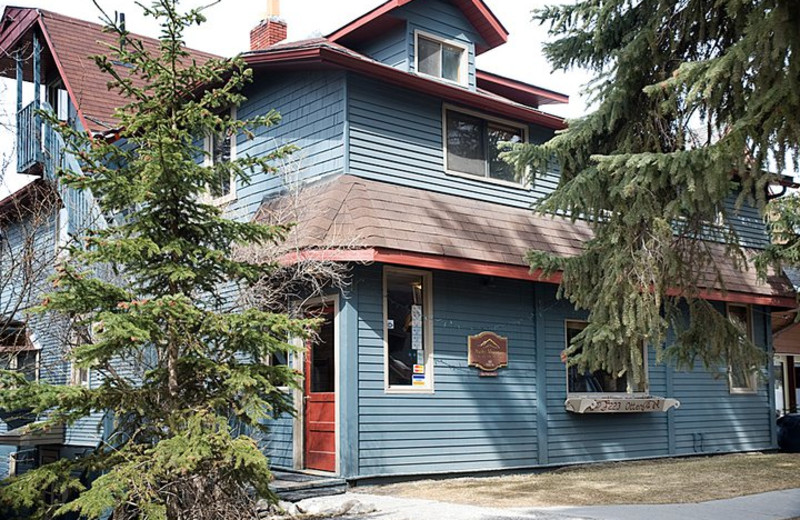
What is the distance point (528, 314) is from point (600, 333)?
5.10 metres

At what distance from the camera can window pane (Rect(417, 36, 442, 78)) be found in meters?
15.1

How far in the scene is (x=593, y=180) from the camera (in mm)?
9453

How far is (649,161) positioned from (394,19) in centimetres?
770

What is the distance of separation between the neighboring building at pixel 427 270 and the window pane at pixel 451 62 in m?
0.03

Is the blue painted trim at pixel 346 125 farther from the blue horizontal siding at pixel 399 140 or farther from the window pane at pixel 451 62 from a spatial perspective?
the window pane at pixel 451 62

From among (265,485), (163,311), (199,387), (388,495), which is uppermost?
(163,311)

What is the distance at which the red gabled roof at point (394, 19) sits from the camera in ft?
48.0

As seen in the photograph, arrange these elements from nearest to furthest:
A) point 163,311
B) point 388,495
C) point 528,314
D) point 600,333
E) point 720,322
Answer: point 163,311
point 600,333
point 720,322
point 388,495
point 528,314

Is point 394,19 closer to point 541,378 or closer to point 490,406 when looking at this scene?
point 541,378

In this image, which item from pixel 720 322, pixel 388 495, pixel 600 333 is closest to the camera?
pixel 600 333

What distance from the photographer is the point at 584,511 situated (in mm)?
9703

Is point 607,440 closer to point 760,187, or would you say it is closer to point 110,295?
point 760,187

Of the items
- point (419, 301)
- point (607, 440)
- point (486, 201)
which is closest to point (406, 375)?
point (419, 301)

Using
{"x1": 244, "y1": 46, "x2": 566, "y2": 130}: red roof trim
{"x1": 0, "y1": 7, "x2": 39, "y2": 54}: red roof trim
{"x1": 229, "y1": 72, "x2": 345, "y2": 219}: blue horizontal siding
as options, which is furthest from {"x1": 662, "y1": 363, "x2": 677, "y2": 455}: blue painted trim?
{"x1": 0, "y1": 7, "x2": 39, "y2": 54}: red roof trim
